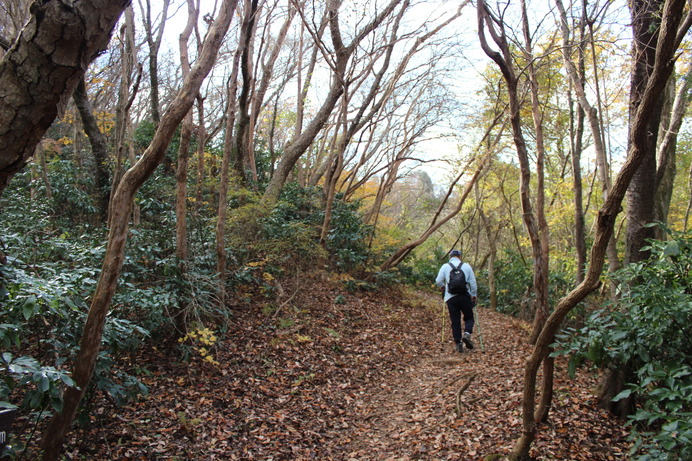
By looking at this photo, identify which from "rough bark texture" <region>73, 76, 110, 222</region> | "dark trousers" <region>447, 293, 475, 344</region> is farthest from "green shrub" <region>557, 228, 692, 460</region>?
"rough bark texture" <region>73, 76, 110, 222</region>

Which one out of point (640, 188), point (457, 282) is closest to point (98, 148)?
point (457, 282)

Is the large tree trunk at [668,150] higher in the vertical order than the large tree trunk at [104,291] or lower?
higher

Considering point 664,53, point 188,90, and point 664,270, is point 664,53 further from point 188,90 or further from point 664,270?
point 188,90

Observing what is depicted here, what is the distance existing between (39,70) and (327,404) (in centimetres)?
516

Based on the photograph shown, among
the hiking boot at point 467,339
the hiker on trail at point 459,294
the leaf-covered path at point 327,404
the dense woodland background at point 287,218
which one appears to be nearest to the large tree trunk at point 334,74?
the dense woodland background at point 287,218

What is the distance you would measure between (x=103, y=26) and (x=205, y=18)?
462cm

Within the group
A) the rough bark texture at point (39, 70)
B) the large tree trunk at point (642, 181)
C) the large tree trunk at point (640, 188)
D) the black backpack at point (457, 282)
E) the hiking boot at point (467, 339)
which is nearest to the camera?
the rough bark texture at point (39, 70)

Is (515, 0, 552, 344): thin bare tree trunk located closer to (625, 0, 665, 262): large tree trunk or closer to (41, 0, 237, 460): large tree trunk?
(625, 0, 665, 262): large tree trunk

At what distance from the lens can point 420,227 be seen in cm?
2884

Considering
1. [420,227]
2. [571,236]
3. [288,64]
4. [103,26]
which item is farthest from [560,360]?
[420,227]

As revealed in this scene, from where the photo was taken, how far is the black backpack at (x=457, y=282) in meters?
7.91

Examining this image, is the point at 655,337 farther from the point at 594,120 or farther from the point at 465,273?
the point at 465,273

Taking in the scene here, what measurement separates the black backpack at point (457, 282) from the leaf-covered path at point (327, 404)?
1.21 m

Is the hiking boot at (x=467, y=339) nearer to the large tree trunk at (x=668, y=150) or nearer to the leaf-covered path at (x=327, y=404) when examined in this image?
the leaf-covered path at (x=327, y=404)
